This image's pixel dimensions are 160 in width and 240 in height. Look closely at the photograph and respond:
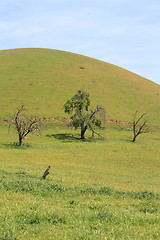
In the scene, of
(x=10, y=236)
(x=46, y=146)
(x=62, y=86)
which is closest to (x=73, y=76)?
(x=62, y=86)

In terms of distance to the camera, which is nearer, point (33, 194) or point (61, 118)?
point (33, 194)

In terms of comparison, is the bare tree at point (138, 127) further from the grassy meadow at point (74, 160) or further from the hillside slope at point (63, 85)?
the hillside slope at point (63, 85)

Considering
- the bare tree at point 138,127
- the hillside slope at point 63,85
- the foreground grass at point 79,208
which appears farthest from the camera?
the hillside slope at point 63,85

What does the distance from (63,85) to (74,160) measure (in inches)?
2290

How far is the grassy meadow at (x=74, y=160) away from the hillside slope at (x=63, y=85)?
10.7 inches

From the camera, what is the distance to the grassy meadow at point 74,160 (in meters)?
10.5

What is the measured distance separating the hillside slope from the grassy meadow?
0.27m

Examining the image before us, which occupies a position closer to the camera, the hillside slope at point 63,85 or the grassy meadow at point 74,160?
the grassy meadow at point 74,160

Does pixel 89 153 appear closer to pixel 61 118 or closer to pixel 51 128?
pixel 51 128

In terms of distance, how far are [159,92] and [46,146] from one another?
2822 inches

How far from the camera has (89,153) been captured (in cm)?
4188

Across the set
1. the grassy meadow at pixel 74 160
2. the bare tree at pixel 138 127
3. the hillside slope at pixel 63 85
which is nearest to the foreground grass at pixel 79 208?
the grassy meadow at pixel 74 160

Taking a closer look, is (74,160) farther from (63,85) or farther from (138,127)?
(63,85)

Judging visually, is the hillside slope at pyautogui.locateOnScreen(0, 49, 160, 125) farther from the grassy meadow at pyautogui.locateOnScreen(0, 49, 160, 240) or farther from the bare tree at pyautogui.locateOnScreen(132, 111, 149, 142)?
the bare tree at pyautogui.locateOnScreen(132, 111, 149, 142)
